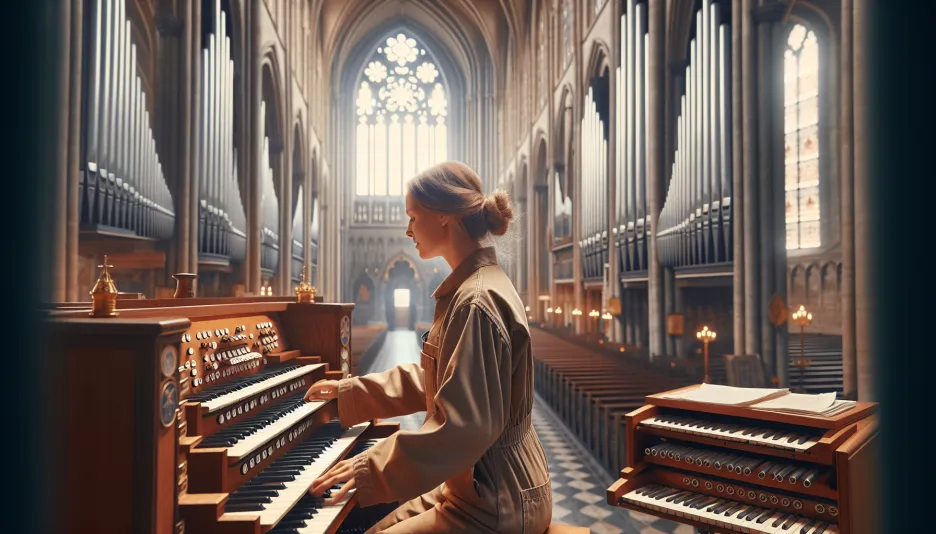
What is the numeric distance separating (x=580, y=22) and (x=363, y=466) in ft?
40.3

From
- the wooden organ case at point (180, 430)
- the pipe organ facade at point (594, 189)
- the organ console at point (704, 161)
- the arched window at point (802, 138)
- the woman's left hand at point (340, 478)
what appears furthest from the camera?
the arched window at point (802, 138)

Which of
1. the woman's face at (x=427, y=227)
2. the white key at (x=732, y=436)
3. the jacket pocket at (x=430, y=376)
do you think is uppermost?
Answer: the woman's face at (x=427, y=227)

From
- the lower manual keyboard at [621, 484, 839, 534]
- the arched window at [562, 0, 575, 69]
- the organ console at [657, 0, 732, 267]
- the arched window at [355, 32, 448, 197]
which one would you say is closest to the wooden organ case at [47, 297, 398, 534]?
the lower manual keyboard at [621, 484, 839, 534]

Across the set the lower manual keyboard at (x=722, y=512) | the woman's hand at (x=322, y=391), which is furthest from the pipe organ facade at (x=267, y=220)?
the lower manual keyboard at (x=722, y=512)

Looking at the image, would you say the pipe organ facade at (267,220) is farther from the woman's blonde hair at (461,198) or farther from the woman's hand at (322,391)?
the woman's blonde hair at (461,198)

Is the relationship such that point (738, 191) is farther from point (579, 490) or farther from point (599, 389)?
point (579, 490)

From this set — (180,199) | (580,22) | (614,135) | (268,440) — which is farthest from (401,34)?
(268,440)

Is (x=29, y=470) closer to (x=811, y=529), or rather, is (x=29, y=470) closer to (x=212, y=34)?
(x=811, y=529)

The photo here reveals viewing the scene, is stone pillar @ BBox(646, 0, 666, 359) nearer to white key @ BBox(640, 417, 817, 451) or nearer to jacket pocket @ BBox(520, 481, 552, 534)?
white key @ BBox(640, 417, 817, 451)

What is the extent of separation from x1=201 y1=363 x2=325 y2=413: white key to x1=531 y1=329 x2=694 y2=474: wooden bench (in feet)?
9.05

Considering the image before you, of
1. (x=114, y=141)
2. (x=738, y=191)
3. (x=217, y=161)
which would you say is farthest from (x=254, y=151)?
(x=738, y=191)

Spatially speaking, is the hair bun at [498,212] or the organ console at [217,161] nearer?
the hair bun at [498,212]

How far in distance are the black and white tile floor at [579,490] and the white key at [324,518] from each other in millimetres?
2558

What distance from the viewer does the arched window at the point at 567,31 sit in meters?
13.4
